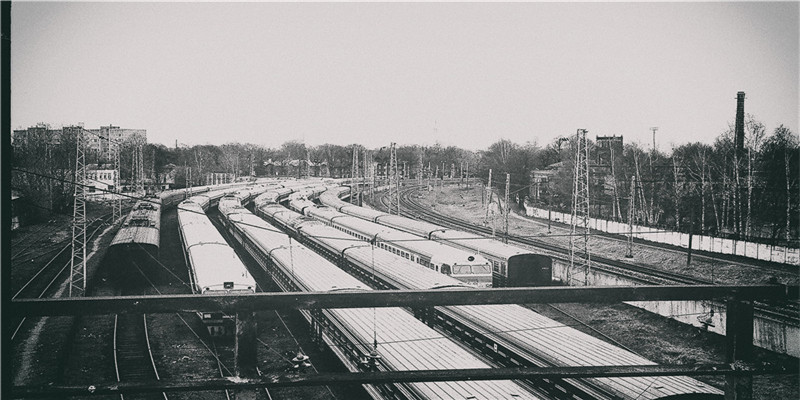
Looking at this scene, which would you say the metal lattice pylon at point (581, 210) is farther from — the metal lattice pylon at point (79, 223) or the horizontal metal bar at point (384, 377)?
the metal lattice pylon at point (79, 223)

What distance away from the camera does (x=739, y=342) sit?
2701mm

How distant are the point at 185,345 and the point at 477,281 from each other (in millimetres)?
10539

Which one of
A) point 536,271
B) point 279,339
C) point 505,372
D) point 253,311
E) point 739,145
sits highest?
point 739,145

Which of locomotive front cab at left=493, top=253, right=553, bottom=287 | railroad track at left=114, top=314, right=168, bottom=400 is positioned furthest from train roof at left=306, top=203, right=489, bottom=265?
railroad track at left=114, top=314, right=168, bottom=400

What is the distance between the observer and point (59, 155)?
41.1 m

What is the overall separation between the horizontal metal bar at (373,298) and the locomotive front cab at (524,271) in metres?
19.7

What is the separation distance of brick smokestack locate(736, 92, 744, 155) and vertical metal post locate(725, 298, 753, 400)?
36325 mm

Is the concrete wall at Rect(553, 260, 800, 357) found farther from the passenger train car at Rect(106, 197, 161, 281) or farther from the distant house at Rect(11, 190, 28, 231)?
the distant house at Rect(11, 190, 28, 231)

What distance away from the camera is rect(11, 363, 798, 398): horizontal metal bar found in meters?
2.38

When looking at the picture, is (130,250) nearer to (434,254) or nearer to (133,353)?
(133,353)

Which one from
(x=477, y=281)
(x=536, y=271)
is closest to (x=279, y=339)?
(x=477, y=281)

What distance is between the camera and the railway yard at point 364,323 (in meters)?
10.9

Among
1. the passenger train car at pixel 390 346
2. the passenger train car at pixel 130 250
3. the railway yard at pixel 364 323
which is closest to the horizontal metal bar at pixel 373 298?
the railway yard at pixel 364 323

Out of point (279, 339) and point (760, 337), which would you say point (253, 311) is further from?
point (760, 337)
